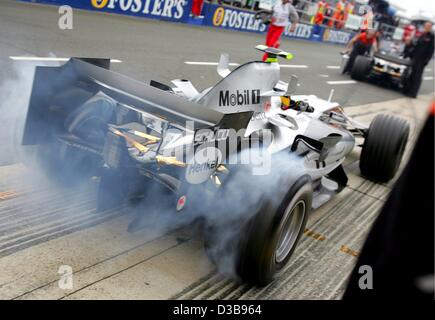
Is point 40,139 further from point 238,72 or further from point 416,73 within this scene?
point 416,73

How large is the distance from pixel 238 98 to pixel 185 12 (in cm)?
1414

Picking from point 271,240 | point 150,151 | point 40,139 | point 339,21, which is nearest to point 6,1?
point 40,139

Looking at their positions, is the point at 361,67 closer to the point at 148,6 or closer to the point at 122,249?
the point at 148,6

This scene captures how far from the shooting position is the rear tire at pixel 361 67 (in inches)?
564

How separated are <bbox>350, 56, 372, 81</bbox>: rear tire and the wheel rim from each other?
12.0m

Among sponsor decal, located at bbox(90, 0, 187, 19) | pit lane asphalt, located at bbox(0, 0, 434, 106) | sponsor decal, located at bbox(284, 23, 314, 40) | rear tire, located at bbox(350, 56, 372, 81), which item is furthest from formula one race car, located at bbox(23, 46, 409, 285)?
sponsor decal, located at bbox(284, 23, 314, 40)

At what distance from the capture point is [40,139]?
3629 millimetres

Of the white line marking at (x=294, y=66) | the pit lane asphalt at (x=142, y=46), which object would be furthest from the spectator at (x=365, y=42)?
the white line marking at (x=294, y=66)

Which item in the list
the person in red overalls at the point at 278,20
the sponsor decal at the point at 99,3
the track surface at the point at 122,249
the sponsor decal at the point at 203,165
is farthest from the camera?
the sponsor decal at the point at 99,3

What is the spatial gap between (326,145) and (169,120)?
159 centimetres

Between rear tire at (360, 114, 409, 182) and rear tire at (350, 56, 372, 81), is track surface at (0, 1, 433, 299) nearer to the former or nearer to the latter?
rear tire at (360, 114, 409, 182)

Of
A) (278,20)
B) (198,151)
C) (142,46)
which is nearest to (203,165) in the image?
(198,151)

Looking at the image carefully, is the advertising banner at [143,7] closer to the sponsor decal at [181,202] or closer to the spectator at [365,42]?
the spectator at [365,42]

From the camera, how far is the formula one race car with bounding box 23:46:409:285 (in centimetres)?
303
